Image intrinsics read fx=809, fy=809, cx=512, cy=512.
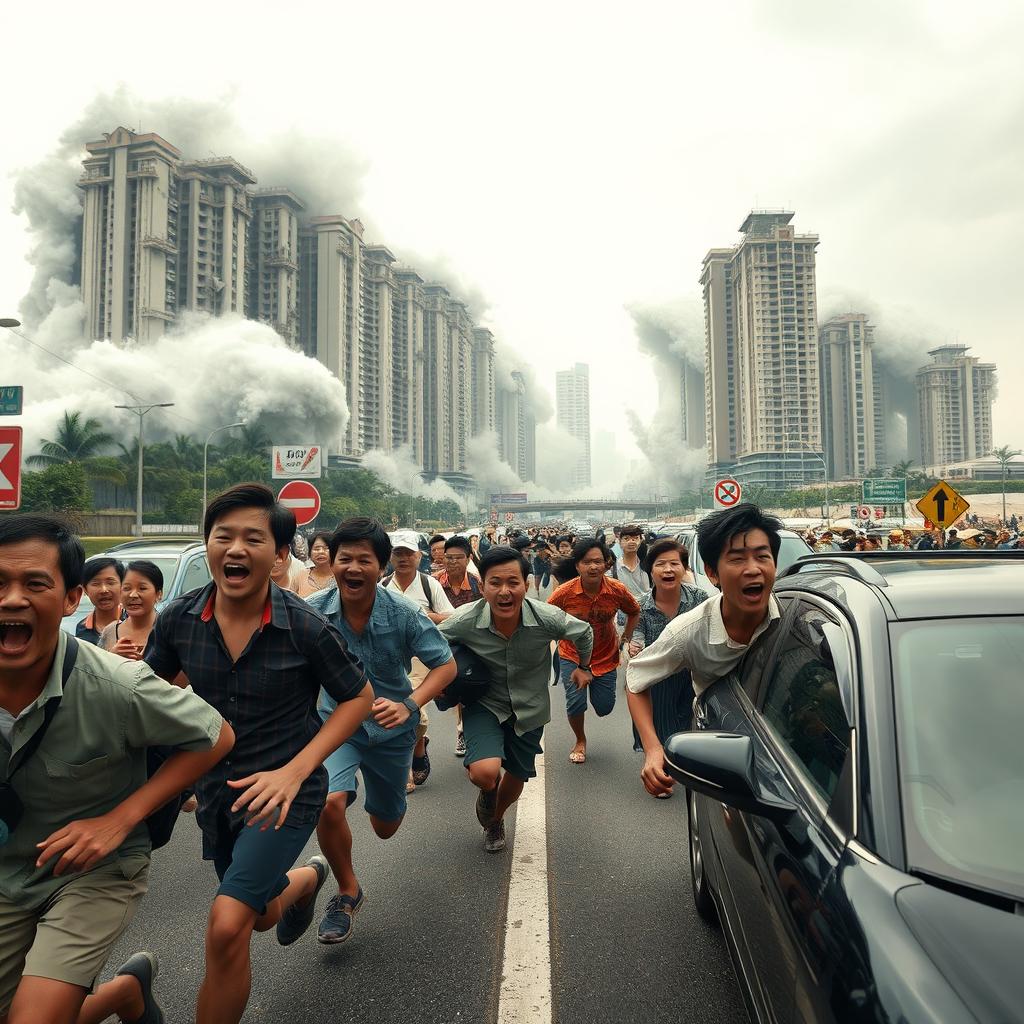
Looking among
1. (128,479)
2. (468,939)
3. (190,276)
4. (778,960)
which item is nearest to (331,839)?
(468,939)

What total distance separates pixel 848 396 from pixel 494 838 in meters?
171

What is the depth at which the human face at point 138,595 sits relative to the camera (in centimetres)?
473

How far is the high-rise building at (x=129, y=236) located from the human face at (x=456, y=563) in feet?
353

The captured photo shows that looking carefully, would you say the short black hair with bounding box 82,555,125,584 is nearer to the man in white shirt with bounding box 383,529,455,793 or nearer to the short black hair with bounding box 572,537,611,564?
the man in white shirt with bounding box 383,529,455,793

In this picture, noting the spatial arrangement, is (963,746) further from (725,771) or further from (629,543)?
(629,543)

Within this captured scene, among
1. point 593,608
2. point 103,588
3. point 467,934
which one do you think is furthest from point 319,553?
point 467,934

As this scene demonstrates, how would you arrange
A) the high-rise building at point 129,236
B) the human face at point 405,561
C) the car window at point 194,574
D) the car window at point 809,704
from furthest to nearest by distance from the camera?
the high-rise building at point 129,236
the car window at point 194,574
the human face at point 405,561
the car window at point 809,704

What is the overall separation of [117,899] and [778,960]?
1.68 metres

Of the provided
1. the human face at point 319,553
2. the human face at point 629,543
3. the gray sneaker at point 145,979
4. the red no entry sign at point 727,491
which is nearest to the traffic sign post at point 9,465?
the human face at point 319,553

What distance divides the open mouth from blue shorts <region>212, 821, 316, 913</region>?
0.88 meters

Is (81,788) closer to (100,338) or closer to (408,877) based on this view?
(408,877)

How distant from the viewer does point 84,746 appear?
6.92 ft

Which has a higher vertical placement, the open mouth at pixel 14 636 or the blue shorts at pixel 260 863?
the open mouth at pixel 14 636

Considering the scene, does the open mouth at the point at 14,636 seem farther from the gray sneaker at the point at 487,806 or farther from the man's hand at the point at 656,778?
the gray sneaker at the point at 487,806
